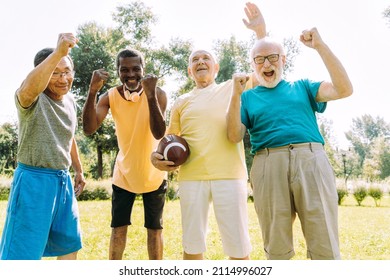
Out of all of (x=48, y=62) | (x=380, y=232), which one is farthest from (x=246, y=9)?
(x=380, y=232)

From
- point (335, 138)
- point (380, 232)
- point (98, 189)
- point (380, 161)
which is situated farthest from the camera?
point (335, 138)

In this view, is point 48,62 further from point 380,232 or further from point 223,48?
point 223,48

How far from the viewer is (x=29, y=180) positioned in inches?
122

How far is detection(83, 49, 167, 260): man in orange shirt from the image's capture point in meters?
3.91

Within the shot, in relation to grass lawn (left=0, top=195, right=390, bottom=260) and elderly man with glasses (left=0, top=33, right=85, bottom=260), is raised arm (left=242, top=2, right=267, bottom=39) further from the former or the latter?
grass lawn (left=0, top=195, right=390, bottom=260)

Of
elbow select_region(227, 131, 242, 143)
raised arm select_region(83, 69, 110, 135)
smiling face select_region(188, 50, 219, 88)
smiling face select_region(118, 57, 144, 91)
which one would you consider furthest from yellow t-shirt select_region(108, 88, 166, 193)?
elbow select_region(227, 131, 242, 143)

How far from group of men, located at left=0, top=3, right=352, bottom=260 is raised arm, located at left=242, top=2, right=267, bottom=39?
1.91 ft

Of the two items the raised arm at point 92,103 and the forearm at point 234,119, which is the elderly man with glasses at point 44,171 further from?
the forearm at point 234,119

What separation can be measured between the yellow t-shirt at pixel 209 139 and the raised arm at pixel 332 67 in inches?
37.6

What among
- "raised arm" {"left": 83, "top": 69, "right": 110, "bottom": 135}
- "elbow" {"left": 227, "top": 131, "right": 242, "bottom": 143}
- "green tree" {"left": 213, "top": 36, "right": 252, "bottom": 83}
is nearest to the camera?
"elbow" {"left": 227, "top": 131, "right": 242, "bottom": 143}

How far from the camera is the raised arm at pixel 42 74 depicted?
2867 millimetres

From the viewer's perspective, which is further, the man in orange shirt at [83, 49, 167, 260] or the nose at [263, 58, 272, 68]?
the man in orange shirt at [83, 49, 167, 260]

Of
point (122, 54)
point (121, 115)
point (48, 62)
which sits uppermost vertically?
point (122, 54)

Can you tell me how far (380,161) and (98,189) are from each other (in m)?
43.8
